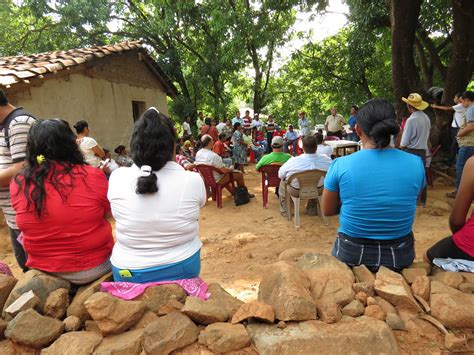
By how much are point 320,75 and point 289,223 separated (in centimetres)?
1228

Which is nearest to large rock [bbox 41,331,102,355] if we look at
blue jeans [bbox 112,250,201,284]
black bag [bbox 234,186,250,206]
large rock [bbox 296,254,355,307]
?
blue jeans [bbox 112,250,201,284]

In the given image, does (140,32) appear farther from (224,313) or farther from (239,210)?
(224,313)

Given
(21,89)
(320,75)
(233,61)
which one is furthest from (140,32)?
(21,89)

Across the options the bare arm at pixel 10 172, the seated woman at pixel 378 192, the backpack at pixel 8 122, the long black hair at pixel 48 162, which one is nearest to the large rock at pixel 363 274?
the seated woman at pixel 378 192

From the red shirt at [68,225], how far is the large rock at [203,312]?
2.41 ft

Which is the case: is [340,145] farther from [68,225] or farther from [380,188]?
[68,225]

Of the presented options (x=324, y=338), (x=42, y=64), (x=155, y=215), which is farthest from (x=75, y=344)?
(x=42, y=64)

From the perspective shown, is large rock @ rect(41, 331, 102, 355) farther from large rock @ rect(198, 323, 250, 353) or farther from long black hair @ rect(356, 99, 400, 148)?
long black hair @ rect(356, 99, 400, 148)

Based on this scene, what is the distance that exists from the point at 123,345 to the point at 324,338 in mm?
866

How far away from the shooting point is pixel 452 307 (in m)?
1.57

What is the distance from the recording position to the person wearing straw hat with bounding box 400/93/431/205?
4.93 metres

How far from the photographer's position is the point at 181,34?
14.9 meters

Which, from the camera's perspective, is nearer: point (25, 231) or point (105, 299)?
point (105, 299)

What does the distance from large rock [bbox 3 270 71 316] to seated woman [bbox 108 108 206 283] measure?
31 centimetres
